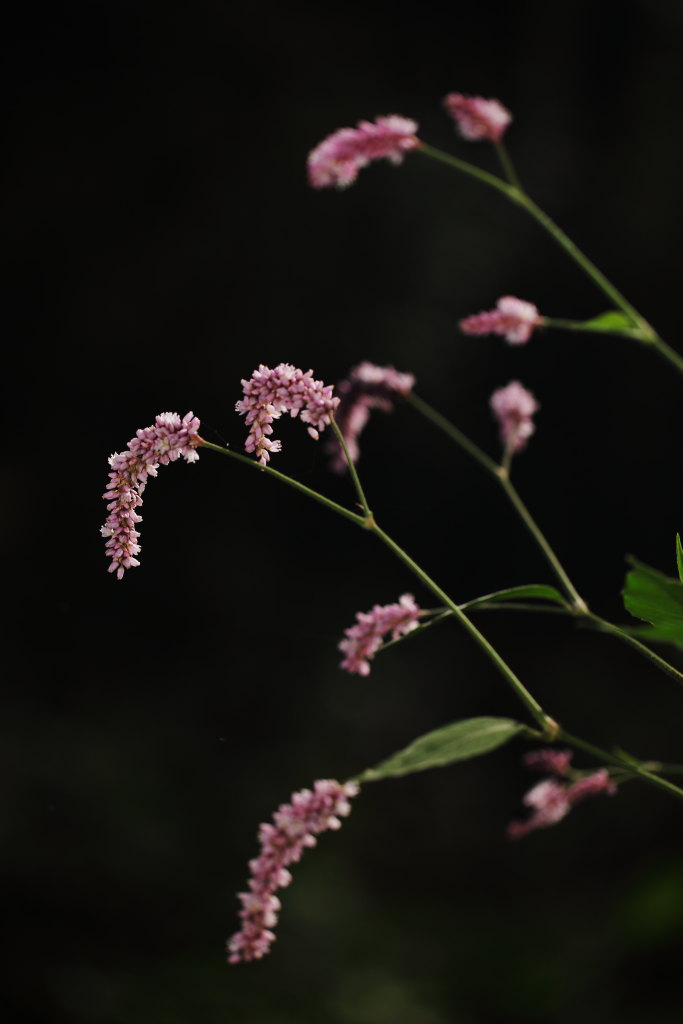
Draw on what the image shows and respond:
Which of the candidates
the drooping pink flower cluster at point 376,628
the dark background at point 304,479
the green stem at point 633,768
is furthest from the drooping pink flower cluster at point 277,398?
the dark background at point 304,479

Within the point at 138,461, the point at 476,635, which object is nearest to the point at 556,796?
the point at 476,635

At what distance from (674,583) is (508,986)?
2216 mm

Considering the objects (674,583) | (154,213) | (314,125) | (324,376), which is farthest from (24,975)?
(314,125)

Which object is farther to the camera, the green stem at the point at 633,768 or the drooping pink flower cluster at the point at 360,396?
the drooping pink flower cluster at the point at 360,396

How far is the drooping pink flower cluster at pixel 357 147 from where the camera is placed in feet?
2.71

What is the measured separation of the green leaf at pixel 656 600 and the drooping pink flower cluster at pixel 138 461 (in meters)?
0.24

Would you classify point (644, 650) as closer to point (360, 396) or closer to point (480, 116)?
point (360, 396)

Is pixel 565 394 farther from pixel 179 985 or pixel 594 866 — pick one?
pixel 179 985

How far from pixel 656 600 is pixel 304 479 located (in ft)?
6.26

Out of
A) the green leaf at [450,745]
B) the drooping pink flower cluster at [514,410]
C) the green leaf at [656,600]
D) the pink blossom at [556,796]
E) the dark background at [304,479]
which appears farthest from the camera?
the dark background at [304,479]

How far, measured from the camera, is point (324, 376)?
8.48 feet

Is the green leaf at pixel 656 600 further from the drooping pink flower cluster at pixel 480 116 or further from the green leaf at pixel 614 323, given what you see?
the drooping pink flower cluster at pixel 480 116

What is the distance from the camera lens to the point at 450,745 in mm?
599

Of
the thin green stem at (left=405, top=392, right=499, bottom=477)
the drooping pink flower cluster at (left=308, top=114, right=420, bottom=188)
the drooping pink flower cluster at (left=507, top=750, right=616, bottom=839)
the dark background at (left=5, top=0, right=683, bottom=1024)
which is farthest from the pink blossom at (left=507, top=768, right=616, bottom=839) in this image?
the dark background at (left=5, top=0, right=683, bottom=1024)
